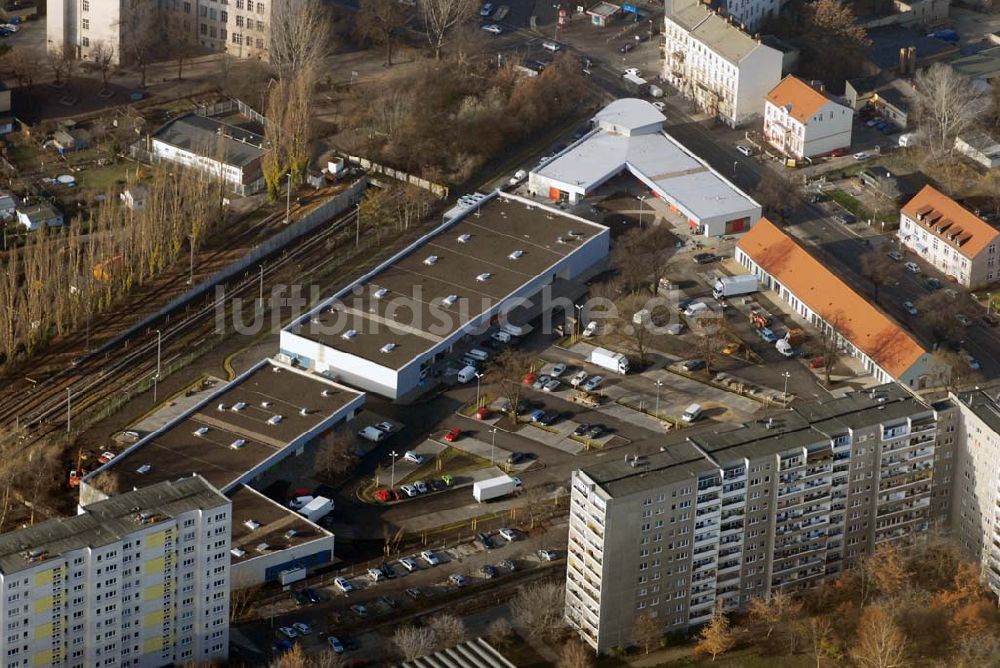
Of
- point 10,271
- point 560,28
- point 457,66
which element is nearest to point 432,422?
point 10,271

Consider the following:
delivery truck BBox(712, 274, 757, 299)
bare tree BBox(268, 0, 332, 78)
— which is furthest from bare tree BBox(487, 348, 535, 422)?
bare tree BBox(268, 0, 332, 78)

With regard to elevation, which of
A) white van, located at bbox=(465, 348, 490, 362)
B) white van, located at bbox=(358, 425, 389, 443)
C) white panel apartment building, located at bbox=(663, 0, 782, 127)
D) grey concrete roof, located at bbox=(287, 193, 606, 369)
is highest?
white panel apartment building, located at bbox=(663, 0, 782, 127)

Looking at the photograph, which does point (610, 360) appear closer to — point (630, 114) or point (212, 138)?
point (630, 114)

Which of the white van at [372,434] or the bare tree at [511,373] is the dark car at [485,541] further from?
the bare tree at [511,373]

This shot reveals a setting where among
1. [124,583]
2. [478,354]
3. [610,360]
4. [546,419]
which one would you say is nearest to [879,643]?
[546,419]

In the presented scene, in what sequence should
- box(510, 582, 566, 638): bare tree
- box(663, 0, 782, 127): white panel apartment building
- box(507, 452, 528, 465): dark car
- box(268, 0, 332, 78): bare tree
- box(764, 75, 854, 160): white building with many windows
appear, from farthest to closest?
box(268, 0, 332, 78): bare tree → box(663, 0, 782, 127): white panel apartment building → box(764, 75, 854, 160): white building with many windows → box(507, 452, 528, 465): dark car → box(510, 582, 566, 638): bare tree

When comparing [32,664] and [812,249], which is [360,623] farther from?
[812,249]

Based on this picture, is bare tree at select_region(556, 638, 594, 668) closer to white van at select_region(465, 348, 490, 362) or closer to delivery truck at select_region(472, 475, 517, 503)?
delivery truck at select_region(472, 475, 517, 503)
